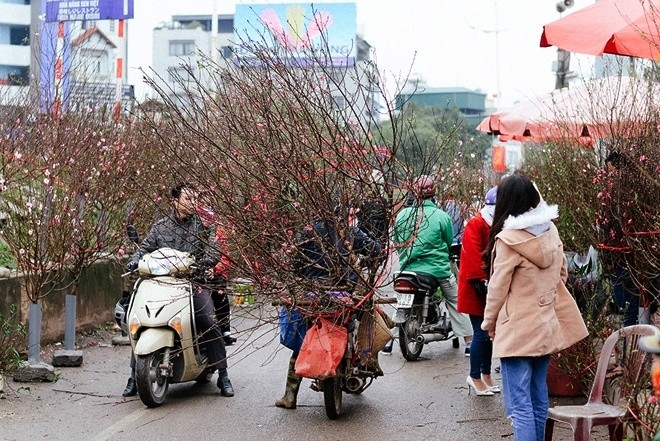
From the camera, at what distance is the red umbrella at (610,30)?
7.64 m

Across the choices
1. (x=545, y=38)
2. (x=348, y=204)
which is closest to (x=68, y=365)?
(x=348, y=204)

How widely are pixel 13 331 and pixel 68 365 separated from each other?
2.00ft

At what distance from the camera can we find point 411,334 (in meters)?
11.4

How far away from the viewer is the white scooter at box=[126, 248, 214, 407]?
342 inches

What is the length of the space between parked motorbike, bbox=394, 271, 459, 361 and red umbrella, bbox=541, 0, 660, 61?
3.14 metres

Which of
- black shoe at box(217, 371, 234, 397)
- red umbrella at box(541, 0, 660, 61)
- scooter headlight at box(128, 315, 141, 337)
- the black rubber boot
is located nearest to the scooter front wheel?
scooter headlight at box(128, 315, 141, 337)

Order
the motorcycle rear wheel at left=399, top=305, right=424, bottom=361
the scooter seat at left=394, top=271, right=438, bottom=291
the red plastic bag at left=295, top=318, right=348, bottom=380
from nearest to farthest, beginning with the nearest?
the red plastic bag at left=295, top=318, right=348, bottom=380, the scooter seat at left=394, top=271, right=438, bottom=291, the motorcycle rear wheel at left=399, top=305, right=424, bottom=361

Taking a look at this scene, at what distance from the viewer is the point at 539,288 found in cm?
663

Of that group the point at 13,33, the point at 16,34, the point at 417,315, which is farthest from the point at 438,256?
the point at 16,34

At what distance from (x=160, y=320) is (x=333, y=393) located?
151cm

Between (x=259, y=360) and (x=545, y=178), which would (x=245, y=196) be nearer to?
(x=259, y=360)

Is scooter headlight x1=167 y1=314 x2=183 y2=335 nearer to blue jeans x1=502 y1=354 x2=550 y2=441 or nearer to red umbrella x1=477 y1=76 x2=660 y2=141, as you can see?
blue jeans x1=502 y1=354 x2=550 y2=441

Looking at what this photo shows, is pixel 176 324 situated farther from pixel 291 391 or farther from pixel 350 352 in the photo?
pixel 350 352

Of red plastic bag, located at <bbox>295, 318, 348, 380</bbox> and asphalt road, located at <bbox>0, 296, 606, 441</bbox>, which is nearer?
red plastic bag, located at <bbox>295, 318, 348, 380</bbox>
